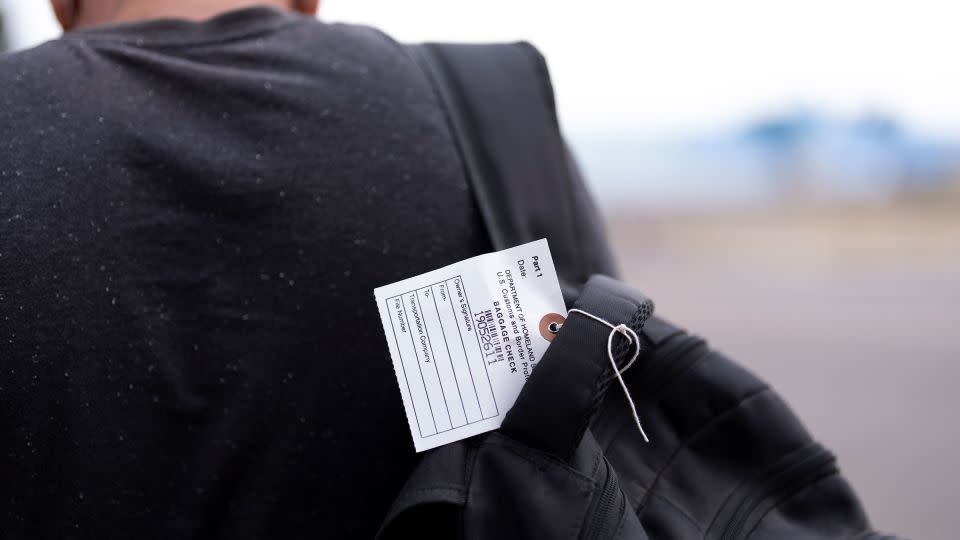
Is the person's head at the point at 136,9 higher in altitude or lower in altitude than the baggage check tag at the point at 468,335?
higher

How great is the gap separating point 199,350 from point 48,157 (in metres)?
0.19

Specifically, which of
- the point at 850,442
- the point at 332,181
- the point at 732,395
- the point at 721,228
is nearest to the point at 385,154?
the point at 332,181

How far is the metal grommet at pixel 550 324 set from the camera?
0.71m

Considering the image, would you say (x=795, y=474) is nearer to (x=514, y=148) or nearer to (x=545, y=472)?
(x=545, y=472)

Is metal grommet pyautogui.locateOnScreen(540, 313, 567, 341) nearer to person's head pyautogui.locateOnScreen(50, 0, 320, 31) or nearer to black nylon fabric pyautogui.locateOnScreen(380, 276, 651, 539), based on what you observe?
black nylon fabric pyautogui.locateOnScreen(380, 276, 651, 539)

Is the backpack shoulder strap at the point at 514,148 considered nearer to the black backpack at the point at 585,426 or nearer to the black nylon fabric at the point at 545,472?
the black backpack at the point at 585,426

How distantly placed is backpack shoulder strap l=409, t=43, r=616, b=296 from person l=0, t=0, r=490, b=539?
0.08 feet

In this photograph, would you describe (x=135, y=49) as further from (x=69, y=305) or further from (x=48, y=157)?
(x=69, y=305)

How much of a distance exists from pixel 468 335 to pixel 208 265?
22 cm

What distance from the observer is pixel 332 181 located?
768 millimetres

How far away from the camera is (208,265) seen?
29.3 inches

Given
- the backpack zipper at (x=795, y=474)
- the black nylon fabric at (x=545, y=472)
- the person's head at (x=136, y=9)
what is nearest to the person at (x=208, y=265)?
the person's head at (x=136, y=9)

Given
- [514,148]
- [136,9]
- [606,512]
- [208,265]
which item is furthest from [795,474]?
[136,9]

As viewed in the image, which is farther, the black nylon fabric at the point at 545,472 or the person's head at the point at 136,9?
the person's head at the point at 136,9
